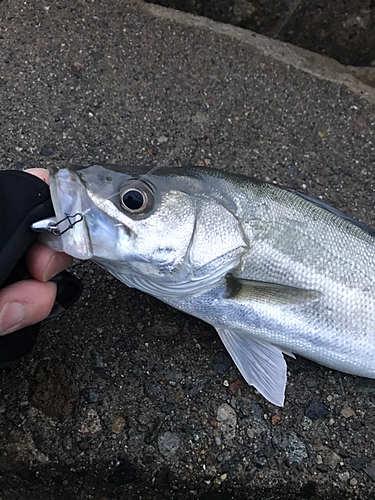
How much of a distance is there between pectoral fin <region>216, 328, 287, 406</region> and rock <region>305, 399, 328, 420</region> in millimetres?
221

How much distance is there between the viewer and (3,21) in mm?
2922

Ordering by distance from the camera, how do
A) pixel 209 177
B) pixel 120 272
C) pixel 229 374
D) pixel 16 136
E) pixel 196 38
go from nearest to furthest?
pixel 120 272
pixel 209 177
pixel 229 374
pixel 16 136
pixel 196 38

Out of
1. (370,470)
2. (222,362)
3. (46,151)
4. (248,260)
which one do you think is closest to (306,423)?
(370,470)

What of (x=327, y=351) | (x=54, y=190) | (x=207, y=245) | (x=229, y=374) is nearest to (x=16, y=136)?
(x=54, y=190)

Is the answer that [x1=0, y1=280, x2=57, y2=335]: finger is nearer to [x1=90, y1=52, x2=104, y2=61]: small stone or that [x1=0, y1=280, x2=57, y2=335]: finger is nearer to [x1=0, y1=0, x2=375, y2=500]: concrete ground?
[x1=0, y1=0, x2=375, y2=500]: concrete ground

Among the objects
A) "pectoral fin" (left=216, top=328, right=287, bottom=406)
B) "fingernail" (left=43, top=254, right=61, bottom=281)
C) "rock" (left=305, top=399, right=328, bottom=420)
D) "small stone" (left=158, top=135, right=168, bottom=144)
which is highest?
"small stone" (left=158, top=135, right=168, bottom=144)

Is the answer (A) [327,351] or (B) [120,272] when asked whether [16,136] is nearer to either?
(B) [120,272]

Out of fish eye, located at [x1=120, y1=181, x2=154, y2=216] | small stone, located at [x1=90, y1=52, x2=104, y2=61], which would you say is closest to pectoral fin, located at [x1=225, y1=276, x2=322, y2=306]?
fish eye, located at [x1=120, y1=181, x2=154, y2=216]

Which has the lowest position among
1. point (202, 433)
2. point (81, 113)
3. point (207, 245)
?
point (202, 433)

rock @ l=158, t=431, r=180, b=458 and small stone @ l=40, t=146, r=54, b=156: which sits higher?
small stone @ l=40, t=146, r=54, b=156

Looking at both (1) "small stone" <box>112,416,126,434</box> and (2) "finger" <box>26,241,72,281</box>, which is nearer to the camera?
(2) "finger" <box>26,241,72,281</box>

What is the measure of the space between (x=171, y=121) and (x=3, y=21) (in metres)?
1.28

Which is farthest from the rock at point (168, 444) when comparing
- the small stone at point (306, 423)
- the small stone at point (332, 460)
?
the small stone at point (332, 460)

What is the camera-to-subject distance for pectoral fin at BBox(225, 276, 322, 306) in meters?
2.06
